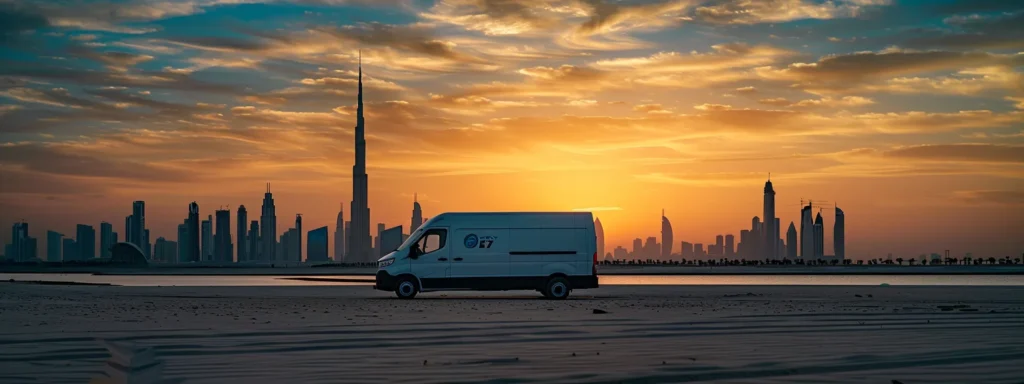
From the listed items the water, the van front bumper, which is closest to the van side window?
the van front bumper

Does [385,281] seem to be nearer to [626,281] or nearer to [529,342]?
[529,342]

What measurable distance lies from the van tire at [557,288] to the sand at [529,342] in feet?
18.4

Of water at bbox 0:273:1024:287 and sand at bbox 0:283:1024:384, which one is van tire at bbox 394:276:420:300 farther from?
water at bbox 0:273:1024:287

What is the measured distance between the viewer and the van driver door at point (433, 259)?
110ft

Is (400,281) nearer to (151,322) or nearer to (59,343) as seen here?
(151,322)

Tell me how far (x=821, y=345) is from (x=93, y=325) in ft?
42.2

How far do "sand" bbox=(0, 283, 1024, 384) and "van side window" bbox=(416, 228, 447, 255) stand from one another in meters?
6.46

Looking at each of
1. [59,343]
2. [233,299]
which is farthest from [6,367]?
[233,299]

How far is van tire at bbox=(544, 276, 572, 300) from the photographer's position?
3319 centimetres

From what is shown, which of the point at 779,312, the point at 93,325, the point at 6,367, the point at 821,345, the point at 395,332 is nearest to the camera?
the point at 6,367

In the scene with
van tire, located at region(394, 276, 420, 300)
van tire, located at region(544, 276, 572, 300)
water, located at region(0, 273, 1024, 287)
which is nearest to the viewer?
van tire, located at region(544, 276, 572, 300)

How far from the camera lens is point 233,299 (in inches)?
1232

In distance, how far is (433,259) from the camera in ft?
111

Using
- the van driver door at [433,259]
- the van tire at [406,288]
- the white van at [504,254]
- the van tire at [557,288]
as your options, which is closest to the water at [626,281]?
the van tire at [406,288]
